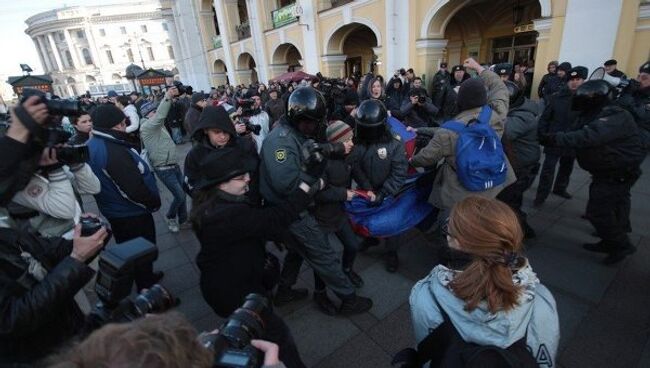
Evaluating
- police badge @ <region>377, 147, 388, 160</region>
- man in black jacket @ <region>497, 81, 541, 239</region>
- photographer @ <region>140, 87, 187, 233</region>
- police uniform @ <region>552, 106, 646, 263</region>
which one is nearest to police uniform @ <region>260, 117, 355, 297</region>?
police badge @ <region>377, 147, 388, 160</region>

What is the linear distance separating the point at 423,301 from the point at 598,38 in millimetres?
9096

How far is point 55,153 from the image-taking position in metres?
1.90

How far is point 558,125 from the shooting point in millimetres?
4457

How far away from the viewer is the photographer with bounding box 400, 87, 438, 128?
585 cm

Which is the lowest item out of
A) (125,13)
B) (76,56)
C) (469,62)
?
(469,62)

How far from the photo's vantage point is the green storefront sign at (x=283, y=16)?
15989 mm

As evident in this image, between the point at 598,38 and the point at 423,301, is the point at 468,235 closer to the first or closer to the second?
the point at 423,301

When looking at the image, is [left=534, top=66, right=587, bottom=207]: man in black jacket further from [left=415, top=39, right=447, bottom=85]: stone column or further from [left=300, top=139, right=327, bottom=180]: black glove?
[left=415, top=39, right=447, bottom=85]: stone column

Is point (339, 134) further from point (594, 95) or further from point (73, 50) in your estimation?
point (73, 50)

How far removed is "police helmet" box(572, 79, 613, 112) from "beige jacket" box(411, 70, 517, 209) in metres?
0.73

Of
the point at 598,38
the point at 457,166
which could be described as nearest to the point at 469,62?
the point at 457,166

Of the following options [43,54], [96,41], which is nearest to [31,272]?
[96,41]

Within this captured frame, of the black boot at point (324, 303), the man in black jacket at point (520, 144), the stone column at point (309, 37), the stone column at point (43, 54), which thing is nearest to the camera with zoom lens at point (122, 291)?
the black boot at point (324, 303)

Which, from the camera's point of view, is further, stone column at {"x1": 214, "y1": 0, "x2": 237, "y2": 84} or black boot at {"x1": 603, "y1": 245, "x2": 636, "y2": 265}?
stone column at {"x1": 214, "y1": 0, "x2": 237, "y2": 84}
